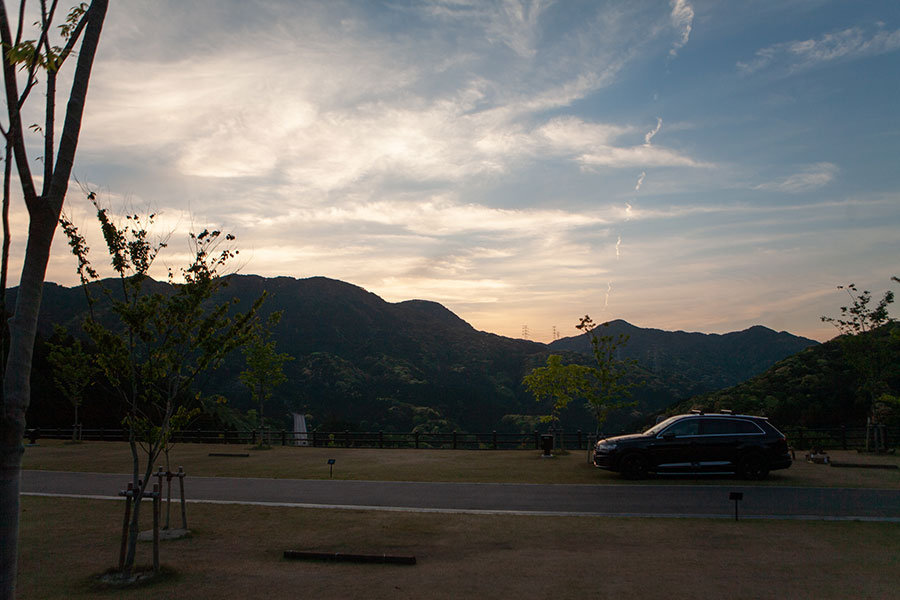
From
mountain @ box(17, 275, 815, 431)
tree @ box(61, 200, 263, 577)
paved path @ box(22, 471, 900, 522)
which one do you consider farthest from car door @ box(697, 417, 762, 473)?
mountain @ box(17, 275, 815, 431)

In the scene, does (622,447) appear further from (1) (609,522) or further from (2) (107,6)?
(2) (107,6)

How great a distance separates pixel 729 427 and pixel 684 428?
122 centimetres

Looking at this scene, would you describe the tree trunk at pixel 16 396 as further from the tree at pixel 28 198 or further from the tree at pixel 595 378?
A: the tree at pixel 595 378

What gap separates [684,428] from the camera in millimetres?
17172

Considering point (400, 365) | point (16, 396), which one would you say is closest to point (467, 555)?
point (16, 396)

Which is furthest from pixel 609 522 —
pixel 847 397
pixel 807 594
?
pixel 847 397

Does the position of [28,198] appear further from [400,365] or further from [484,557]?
[400,365]

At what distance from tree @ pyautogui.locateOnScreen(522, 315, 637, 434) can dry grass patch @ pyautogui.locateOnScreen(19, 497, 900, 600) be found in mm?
12077

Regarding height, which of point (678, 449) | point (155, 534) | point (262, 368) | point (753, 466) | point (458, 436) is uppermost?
point (262, 368)

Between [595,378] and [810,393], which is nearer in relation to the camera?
[595,378]

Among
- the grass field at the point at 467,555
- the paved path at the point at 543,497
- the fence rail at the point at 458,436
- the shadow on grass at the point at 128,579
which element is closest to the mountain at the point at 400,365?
the fence rail at the point at 458,436

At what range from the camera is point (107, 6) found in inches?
239

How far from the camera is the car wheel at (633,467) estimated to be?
56.2 feet

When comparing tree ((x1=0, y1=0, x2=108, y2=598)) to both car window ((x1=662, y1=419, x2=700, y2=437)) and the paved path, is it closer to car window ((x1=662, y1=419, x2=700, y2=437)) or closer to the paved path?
the paved path
